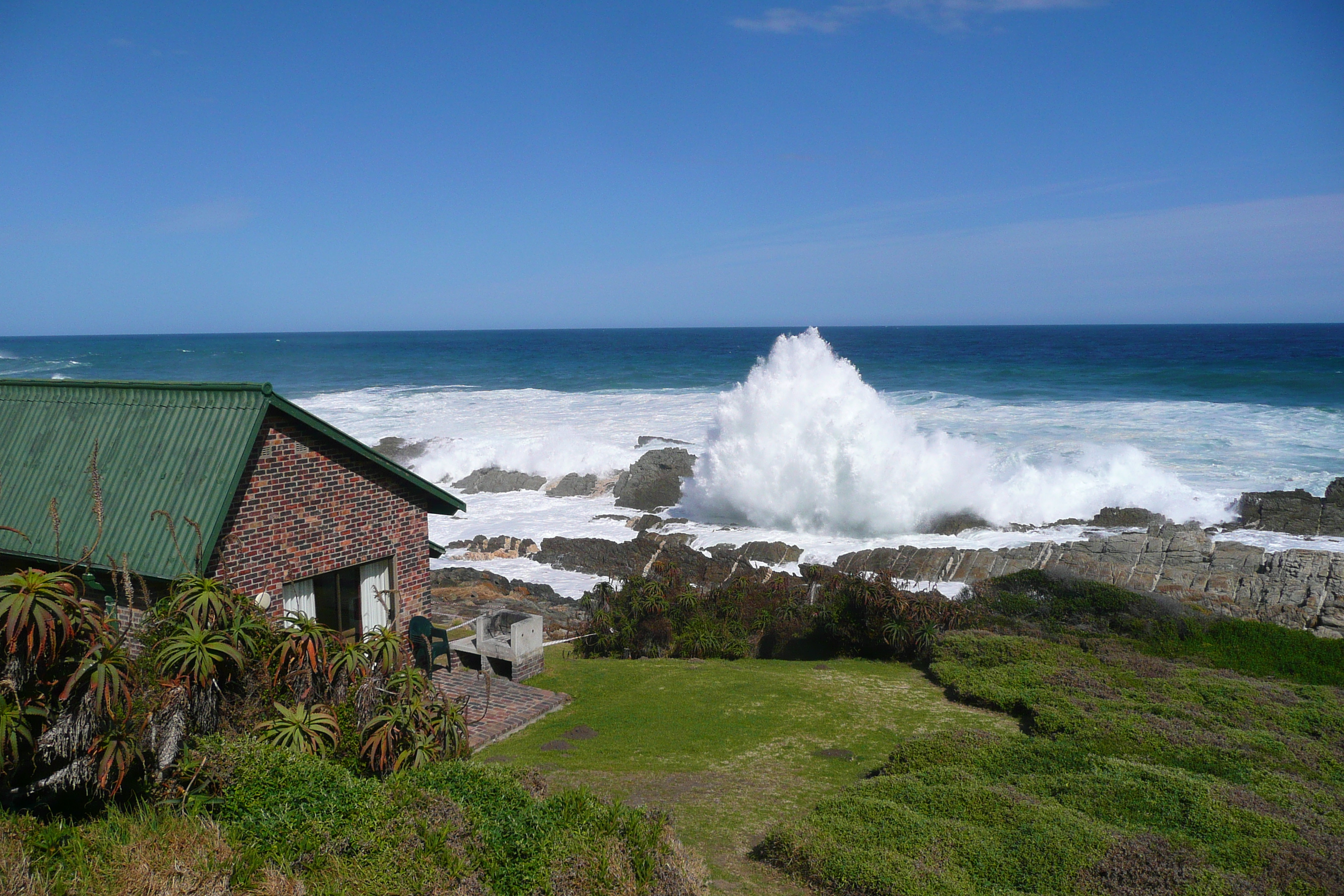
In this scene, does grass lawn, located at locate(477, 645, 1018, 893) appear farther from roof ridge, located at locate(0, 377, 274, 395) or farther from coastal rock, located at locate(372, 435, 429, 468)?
coastal rock, located at locate(372, 435, 429, 468)

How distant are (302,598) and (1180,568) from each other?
1870 cm

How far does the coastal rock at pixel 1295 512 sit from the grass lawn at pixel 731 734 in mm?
18644

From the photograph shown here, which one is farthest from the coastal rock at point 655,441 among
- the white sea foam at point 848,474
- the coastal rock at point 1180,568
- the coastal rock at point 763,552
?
the coastal rock at point 1180,568

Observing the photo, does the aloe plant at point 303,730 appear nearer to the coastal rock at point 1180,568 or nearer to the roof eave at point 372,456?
the roof eave at point 372,456

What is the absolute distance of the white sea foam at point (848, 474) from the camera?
28203 mm

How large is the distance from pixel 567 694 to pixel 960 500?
764 inches

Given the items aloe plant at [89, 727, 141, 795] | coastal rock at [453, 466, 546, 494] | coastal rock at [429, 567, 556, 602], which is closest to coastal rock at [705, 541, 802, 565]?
coastal rock at [429, 567, 556, 602]

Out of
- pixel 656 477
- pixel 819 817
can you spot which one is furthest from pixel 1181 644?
pixel 656 477

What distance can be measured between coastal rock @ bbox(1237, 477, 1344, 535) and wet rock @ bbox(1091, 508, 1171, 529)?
2605 millimetres

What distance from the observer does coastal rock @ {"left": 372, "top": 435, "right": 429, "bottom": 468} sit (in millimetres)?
41844

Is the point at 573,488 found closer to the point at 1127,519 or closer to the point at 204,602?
the point at 1127,519

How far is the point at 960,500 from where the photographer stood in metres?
28.2

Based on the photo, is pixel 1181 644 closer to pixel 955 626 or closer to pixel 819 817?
pixel 955 626

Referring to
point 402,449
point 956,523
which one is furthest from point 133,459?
point 402,449
